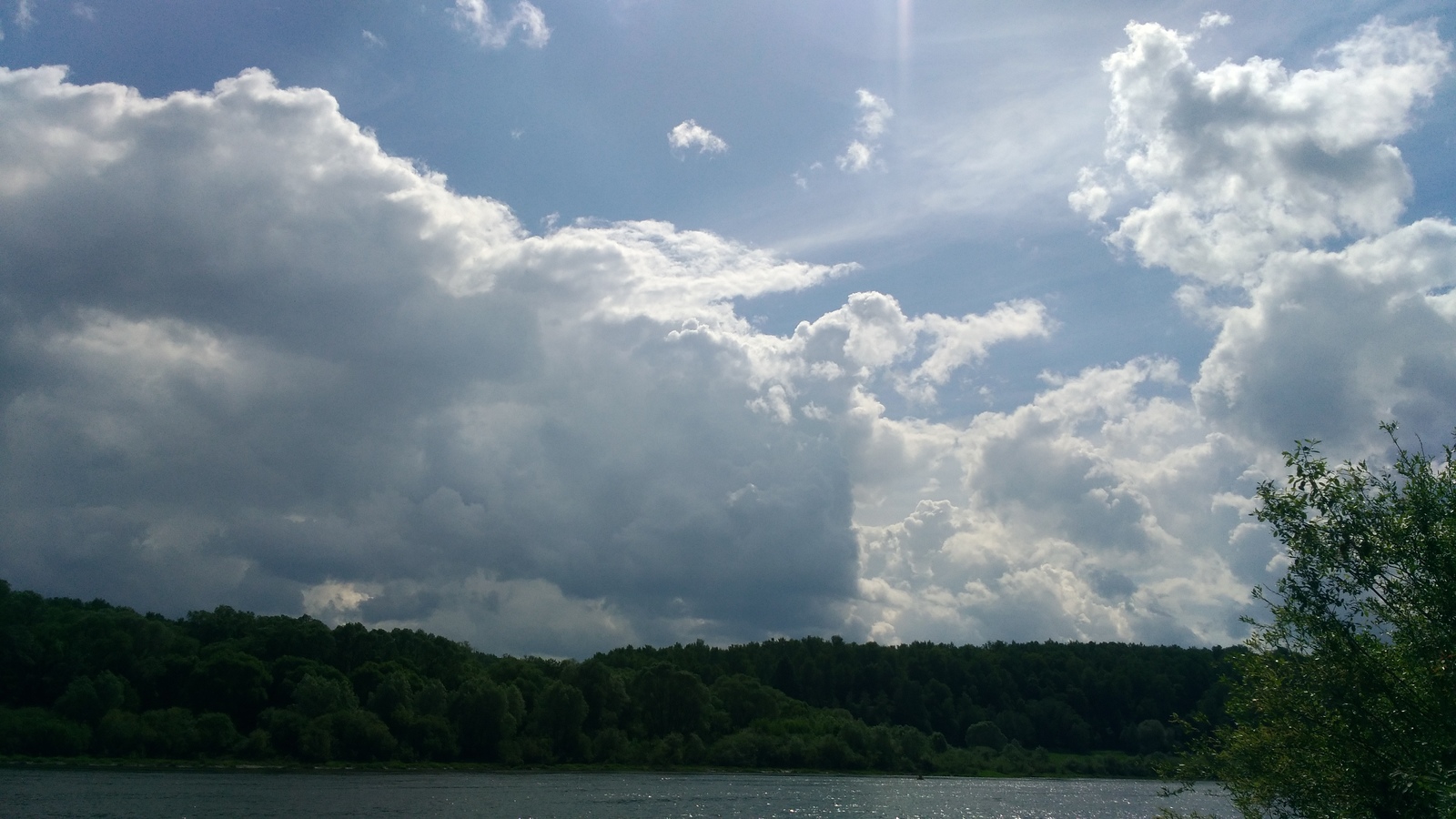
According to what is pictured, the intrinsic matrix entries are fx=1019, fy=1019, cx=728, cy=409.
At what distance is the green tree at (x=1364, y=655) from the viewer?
23391 millimetres

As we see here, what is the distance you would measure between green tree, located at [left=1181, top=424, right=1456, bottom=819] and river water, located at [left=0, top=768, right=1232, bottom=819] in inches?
1768

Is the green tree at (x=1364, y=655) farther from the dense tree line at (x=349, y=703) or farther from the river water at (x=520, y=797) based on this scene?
the dense tree line at (x=349, y=703)

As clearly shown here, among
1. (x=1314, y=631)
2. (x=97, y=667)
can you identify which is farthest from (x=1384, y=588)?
(x=97, y=667)

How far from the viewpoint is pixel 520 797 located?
104812mm

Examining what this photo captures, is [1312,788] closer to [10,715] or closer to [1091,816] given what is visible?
[1091,816]

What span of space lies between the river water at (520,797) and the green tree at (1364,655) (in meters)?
44.9

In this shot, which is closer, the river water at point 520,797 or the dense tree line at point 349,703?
the river water at point 520,797

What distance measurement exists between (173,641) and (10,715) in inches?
1045

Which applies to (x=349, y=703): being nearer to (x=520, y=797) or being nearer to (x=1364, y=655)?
(x=520, y=797)

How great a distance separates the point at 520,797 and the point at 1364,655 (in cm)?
9441

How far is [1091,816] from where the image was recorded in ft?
354

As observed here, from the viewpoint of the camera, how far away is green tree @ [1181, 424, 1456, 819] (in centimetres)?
2339

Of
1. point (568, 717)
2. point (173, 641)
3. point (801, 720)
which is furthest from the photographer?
point (801, 720)

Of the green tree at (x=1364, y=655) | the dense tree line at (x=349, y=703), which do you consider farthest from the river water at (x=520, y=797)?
the green tree at (x=1364, y=655)
